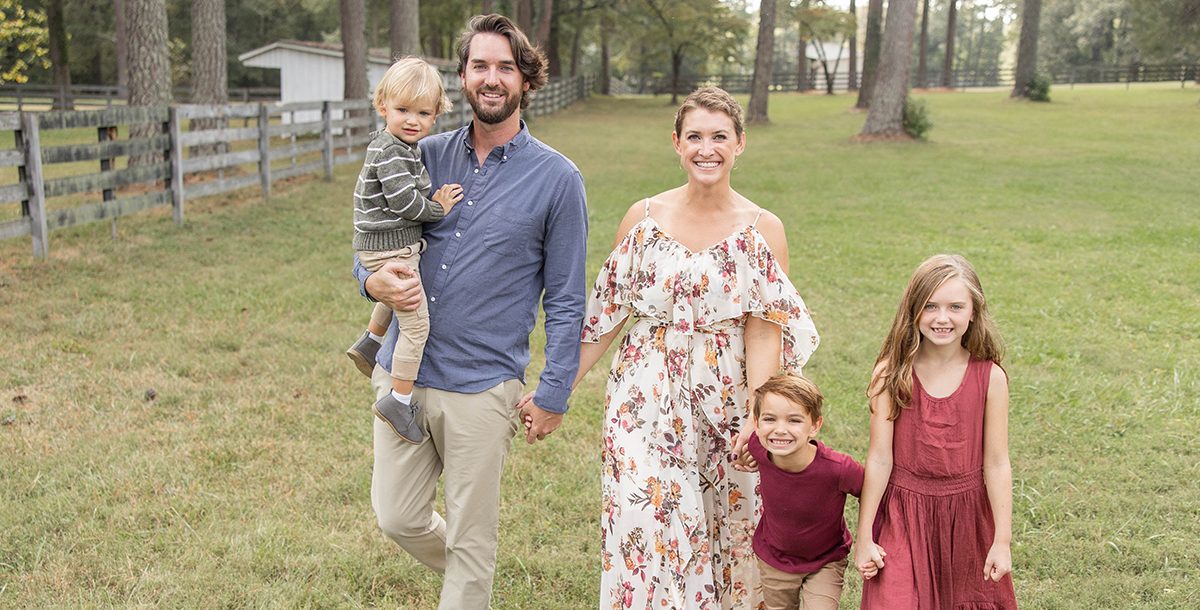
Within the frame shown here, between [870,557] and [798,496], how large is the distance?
0.26 meters

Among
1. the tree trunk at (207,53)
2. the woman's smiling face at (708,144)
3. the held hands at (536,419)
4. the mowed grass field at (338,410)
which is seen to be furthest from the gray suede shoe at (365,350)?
the tree trunk at (207,53)

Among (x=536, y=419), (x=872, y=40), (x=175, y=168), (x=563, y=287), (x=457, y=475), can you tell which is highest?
(x=872, y=40)

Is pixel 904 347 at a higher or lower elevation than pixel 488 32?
lower

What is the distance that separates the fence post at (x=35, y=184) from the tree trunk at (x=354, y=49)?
13623 millimetres

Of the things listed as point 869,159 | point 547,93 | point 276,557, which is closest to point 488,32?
point 276,557

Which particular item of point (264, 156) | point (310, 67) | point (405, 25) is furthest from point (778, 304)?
point (310, 67)

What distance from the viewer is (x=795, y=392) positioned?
9.55 ft

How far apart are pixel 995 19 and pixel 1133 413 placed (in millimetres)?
102538

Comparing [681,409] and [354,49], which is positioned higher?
[354,49]

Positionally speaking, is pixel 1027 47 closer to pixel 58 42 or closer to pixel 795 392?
pixel 58 42

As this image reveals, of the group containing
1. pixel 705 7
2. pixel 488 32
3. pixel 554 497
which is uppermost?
pixel 705 7

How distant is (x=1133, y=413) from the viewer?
19.7 feet

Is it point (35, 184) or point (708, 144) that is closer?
point (708, 144)

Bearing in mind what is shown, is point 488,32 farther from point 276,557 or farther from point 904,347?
point 276,557
